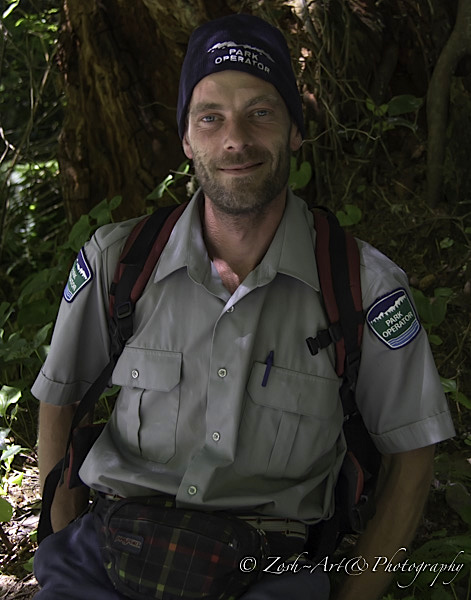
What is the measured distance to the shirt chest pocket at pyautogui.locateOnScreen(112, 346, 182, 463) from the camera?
2059 millimetres

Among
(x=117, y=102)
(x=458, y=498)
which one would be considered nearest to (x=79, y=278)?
(x=458, y=498)

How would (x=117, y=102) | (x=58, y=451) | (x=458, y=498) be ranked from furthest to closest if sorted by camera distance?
1. (x=117, y=102)
2. (x=458, y=498)
3. (x=58, y=451)

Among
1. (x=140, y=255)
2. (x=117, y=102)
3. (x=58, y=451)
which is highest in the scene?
(x=117, y=102)

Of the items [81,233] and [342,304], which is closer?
[342,304]

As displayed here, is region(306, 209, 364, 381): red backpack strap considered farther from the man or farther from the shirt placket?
the shirt placket

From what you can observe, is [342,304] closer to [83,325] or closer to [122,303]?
[122,303]

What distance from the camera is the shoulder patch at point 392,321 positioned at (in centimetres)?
202

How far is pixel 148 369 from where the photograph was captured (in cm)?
208

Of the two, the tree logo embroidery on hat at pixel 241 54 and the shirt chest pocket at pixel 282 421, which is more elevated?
the tree logo embroidery on hat at pixel 241 54

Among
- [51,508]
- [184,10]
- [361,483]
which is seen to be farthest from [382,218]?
[51,508]

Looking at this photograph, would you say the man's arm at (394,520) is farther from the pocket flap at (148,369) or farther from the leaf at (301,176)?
the leaf at (301,176)

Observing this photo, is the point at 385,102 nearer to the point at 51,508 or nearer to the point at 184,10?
the point at 184,10

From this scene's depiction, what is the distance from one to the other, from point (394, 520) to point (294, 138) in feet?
3.73

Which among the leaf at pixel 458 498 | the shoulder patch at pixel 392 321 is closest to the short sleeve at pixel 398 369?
the shoulder patch at pixel 392 321
